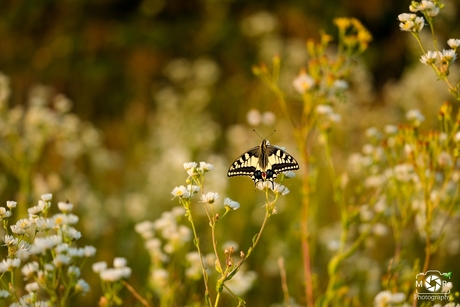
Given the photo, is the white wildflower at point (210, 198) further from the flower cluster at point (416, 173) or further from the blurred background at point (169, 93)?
the blurred background at point (169, 93)

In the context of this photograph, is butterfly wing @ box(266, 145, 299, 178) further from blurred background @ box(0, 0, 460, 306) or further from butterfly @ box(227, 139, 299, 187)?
blurred background @ box(0, 0, 460, 306)

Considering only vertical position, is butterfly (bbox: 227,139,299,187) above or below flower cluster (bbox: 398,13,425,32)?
below

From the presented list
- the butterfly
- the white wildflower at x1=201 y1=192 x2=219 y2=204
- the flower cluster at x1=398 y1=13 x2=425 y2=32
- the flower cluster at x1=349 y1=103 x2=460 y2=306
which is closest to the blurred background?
the flower cluster at x1=349 y1=103 x2=460 y2=306

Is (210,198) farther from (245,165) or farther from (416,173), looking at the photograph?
(416,173)

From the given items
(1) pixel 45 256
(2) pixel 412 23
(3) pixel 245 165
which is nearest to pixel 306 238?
(3) pixel 245 165

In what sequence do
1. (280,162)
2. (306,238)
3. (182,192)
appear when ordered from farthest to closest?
(306,238) < (280,162) < (182,192)

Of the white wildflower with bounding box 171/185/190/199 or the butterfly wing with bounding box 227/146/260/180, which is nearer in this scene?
the white wildflower with bounding box 171/185/190/199

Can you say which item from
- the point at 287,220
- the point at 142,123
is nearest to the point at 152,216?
the point at 287,220
